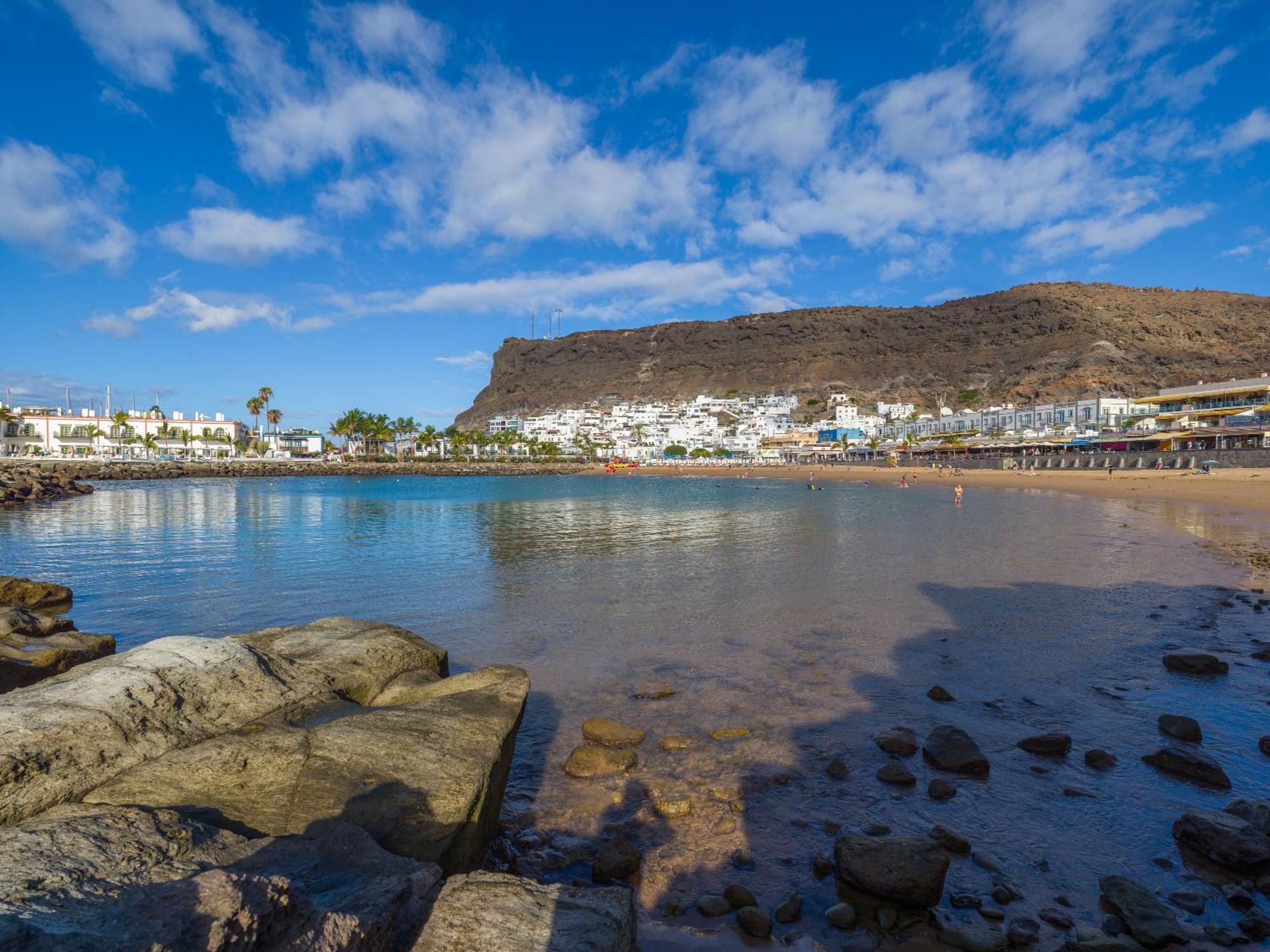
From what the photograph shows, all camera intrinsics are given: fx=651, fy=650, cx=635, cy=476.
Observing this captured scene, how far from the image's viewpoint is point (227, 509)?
45.3 m

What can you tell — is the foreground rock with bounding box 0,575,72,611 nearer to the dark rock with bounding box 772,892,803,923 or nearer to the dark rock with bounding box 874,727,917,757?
the dark rock with bounding box 772,892,803,923

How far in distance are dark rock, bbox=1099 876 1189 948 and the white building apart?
505ft

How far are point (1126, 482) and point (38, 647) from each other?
7246 cm

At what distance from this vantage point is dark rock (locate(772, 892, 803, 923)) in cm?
494

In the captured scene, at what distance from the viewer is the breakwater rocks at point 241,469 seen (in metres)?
70.2

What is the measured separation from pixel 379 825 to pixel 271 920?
1972 millimetres

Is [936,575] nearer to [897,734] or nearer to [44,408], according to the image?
[897,734]

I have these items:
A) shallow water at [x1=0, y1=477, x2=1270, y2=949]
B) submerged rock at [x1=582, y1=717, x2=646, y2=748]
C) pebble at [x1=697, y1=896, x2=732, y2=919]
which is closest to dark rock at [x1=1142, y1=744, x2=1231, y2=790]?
shallow water at [x1=0, y1=477, x2=1270, y2=949]

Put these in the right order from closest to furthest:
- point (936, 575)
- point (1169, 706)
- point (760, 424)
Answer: point (1169, 706) < point (936, 575) < point (760, 424)

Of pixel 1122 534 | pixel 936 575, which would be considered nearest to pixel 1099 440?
pixel 1122 534

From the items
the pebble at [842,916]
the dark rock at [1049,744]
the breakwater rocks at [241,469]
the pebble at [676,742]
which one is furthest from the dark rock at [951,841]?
the breakwater rocks at [241,469]

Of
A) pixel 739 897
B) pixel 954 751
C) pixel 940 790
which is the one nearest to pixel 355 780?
pixel 739 897

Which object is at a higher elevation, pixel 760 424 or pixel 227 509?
pixel 760 424

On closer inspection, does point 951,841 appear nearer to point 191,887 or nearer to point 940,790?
point 940,790
